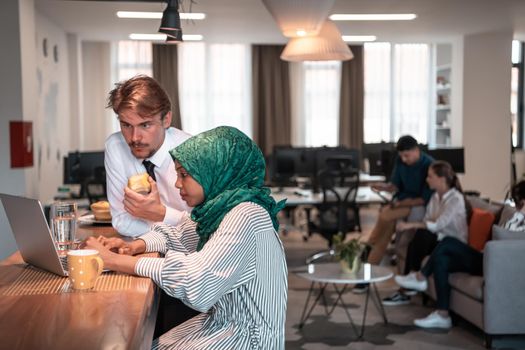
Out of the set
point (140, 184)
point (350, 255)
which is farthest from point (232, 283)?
point (350, 255)

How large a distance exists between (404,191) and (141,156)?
5.07m

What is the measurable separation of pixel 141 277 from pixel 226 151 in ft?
1.44

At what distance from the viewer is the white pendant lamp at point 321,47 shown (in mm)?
6934

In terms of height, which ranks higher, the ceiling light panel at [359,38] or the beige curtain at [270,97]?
the ceiling light panel at [359,38]

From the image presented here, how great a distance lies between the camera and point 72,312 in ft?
5.99

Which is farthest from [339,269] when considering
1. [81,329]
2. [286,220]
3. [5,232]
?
[286,220]

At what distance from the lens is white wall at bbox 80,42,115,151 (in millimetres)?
13969

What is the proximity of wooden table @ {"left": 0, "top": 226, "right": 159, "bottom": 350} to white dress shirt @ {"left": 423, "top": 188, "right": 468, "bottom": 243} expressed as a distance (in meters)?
4.30

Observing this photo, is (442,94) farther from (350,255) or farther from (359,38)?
(350,255)

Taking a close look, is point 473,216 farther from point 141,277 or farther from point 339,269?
point 141,277

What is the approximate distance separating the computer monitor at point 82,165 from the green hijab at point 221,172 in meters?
6.39

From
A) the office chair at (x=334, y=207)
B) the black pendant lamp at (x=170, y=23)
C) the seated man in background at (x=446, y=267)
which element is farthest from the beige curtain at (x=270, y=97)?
the black pendant lamp at (x=170, y=23)

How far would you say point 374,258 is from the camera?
7551mm

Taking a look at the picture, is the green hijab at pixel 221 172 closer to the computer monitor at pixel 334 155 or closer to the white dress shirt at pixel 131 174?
the white dress shirt at pixel 131 174
